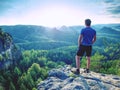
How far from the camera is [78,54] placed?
607 inches

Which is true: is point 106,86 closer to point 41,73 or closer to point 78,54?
point 78,54

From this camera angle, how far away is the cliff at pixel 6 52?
97.4 m

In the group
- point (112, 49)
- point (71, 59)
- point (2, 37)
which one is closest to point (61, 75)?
point (112, 49)

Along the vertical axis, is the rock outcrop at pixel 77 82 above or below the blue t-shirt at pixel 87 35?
below

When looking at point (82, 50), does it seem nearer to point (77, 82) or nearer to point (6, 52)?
point (77, 82)

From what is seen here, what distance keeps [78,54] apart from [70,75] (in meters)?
1.44

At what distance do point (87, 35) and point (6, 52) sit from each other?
90.8m

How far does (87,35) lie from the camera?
1523cm

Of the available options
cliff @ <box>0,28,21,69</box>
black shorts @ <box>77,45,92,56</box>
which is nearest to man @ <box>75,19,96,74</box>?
black shorts @ <box>77,45,92,56</box>

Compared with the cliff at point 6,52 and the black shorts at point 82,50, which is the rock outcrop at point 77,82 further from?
the cliff at point 6,52

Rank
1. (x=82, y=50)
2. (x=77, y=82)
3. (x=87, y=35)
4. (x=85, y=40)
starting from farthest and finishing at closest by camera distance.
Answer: (x=82, y=50)
(x=85, y=40)
(x=87, y=35)
(x=77, y=82)

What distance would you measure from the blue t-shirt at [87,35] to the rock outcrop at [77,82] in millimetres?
1982

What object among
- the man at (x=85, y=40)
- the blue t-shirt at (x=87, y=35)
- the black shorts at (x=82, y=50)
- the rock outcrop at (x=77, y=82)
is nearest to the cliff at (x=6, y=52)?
the rock outcrop at (x=77, y=82)

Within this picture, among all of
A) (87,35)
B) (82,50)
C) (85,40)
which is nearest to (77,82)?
(82,50)
